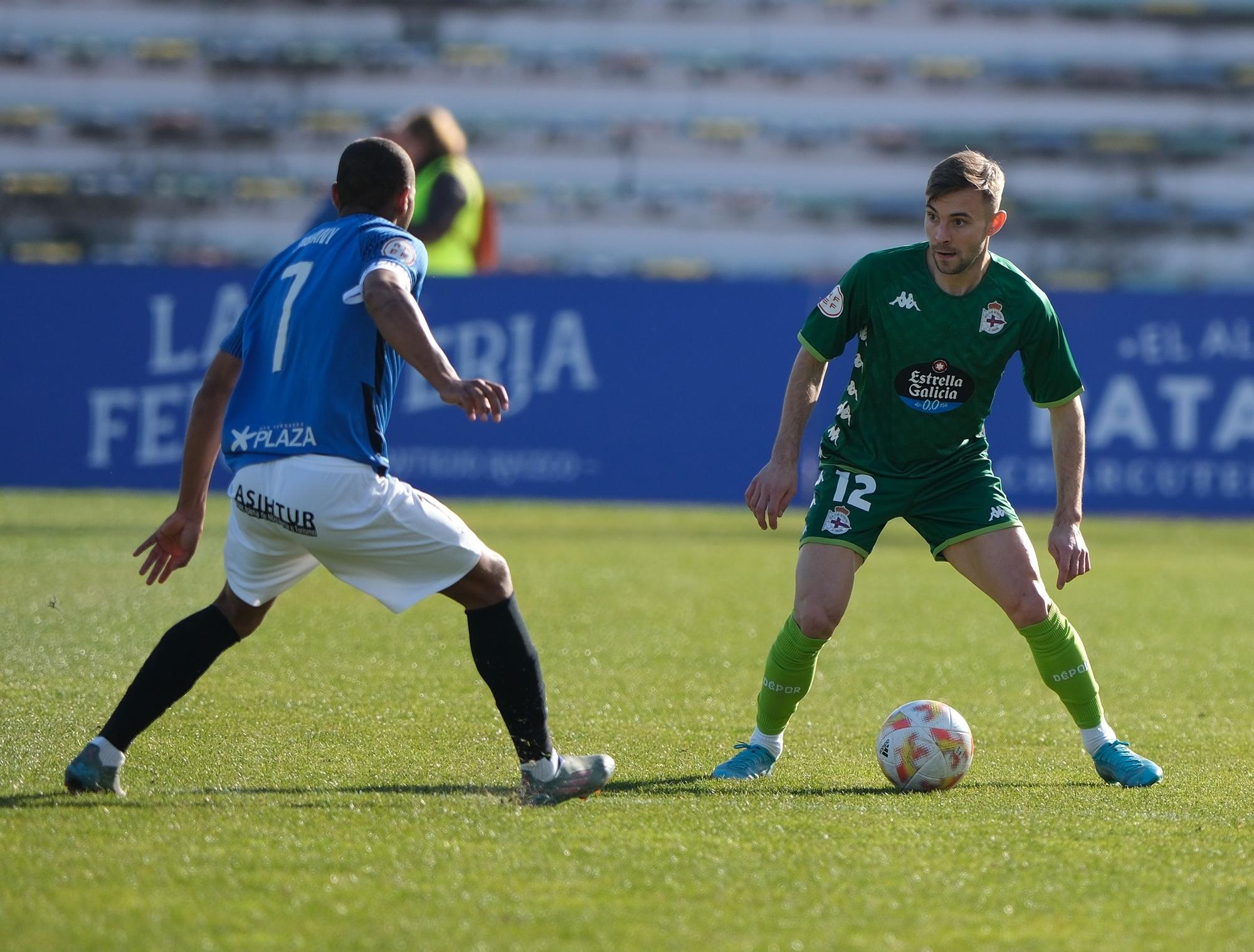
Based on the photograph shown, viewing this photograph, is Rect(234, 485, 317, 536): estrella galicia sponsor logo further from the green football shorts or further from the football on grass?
the football on grass

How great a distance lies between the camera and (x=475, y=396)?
13.2 feet

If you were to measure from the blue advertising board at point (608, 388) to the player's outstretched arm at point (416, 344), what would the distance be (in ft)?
30.8

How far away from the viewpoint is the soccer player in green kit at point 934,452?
5059mm

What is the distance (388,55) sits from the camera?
2312 centimetres

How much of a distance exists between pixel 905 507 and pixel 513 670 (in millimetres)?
1457

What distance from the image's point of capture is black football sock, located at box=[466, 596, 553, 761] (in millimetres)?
4395

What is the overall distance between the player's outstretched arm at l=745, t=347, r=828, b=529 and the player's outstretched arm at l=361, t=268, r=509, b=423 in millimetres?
989

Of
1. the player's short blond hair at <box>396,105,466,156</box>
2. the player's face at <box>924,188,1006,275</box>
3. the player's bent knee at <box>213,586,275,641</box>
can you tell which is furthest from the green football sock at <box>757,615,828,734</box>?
the player's short blond hair at <box>396,105,466,156</box>

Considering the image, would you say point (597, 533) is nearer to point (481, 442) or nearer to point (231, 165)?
point (481, 442)

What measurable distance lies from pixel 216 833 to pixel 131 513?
30.2 feet

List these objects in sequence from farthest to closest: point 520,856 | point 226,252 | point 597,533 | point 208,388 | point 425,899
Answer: point 226,252, point 597,533, point 208,388, point 520,856, point 425,899

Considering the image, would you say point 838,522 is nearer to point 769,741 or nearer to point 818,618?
point 818,618

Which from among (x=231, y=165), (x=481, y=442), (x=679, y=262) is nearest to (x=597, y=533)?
(x=481, y=442)

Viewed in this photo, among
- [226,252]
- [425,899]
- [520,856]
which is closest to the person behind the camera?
[425,899]
